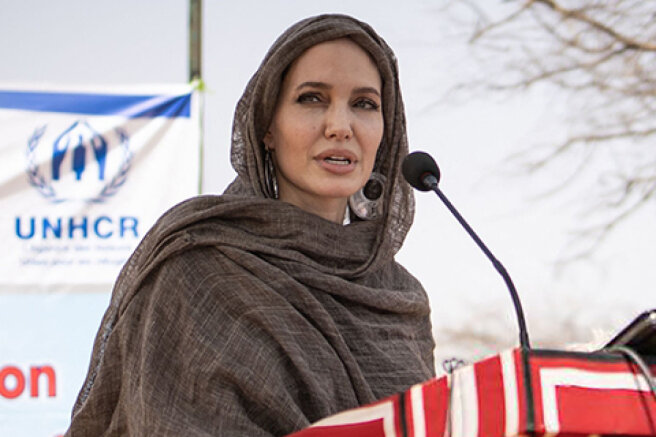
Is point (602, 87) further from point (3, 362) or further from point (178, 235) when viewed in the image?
point (178, 235)

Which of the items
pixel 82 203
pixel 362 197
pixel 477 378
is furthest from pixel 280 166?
pixel 82 203

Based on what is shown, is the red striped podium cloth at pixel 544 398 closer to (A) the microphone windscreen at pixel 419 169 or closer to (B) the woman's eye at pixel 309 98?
(A) the microphone windscreen at pixel 419 169

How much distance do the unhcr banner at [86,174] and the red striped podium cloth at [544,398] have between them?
2471mm

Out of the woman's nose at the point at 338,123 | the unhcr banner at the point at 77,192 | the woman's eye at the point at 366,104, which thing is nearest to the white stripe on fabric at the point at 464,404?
the woman's nose at the point at 338,123

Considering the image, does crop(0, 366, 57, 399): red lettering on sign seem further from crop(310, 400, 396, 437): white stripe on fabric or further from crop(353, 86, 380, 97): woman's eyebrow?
crop(310, 400, 396, 437): white stripe on fabric

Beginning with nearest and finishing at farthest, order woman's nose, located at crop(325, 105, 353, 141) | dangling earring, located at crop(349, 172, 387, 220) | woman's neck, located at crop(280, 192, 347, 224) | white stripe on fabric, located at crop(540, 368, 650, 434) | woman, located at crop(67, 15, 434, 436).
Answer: white stripe on fabric, located at crop(540, 368, 650, 434) → woman, located at crop(67, 15, 434, 436) → woman's nose, located at crop(325, 105, 353, 141) → woman's neck, located at crop(280, 192, 347, 224) → dangling earring, located at crop(349, 172, 387, 220)

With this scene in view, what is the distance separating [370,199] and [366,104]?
238mm

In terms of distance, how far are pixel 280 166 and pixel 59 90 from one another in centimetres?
169

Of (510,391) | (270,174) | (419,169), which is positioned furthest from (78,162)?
(510,391)

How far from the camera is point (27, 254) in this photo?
3236 millimetres

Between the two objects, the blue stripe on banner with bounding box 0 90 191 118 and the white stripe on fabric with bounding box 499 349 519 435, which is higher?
the blue stripe on banner with bounding box 0 90 191 118

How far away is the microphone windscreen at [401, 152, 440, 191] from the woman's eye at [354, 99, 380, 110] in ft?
1.26

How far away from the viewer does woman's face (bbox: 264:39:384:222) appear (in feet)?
5.86

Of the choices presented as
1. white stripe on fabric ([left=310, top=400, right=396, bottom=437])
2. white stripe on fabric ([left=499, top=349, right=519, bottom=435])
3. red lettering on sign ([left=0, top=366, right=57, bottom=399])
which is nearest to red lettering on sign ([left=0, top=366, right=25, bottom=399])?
red lettering on sign ([left=0, top=366, right=57, bottom=399])
